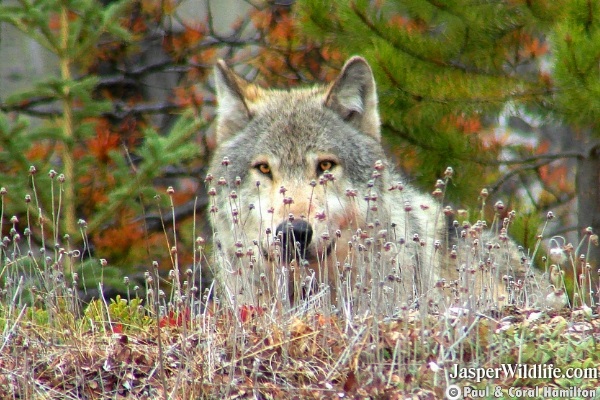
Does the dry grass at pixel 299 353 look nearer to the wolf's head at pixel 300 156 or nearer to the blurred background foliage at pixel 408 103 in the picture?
the wolf's head at pixel 300 156

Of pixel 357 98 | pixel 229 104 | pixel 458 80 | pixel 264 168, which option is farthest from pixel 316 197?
pixel 458 80

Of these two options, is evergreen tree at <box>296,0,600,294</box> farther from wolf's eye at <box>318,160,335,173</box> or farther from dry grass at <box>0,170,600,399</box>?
dry grass at <box>0,170,600,399</box>

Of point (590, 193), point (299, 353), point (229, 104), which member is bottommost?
point (590, 193)

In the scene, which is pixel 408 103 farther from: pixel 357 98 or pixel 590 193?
pixel 590 193

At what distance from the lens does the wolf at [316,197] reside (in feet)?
16.1

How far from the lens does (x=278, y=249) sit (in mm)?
4523

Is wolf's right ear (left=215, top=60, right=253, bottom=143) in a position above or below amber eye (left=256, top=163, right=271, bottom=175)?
above

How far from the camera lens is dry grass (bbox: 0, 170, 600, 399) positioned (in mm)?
3725

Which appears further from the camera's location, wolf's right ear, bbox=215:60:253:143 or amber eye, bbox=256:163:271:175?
wolf's right ear, bbox=215:60:253:143

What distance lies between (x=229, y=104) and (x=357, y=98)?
979 millimetres

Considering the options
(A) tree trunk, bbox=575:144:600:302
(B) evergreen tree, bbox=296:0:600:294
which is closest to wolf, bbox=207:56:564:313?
(B) evergreen tree, bbox=296:0:600:294

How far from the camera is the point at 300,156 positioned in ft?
19.1

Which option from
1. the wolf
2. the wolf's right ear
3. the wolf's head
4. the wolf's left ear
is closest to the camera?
the wolf

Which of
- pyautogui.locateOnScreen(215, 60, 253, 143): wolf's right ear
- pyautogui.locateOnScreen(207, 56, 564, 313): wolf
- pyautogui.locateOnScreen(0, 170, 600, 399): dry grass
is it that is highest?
pyautogui.locateOnScreen(215, 60, 253, 143): wolf's right ear
